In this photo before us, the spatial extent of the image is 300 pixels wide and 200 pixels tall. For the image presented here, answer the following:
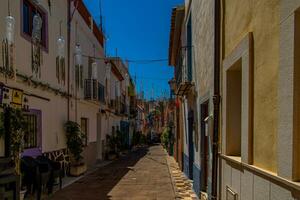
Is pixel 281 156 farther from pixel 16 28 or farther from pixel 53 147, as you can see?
pixel 53 147

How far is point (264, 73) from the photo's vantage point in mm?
4426

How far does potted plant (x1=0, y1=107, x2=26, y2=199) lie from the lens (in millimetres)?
10242

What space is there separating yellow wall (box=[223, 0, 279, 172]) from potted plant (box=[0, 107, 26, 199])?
675 centimetres

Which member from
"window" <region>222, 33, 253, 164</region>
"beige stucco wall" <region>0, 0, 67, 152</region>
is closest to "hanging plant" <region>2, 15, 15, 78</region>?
"beige stucco wall" <region>0, 0, 67, 152</region>

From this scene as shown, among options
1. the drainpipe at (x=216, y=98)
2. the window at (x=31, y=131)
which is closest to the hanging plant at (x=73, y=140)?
the window at (x=31, y=131)

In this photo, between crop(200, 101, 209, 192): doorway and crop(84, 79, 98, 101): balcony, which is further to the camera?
crop(84, 79, 98, 101): balcony

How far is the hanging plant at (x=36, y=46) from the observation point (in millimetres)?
12977

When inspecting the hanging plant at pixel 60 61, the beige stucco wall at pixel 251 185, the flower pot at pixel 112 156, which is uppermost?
the hanging plant at pixel 60 61

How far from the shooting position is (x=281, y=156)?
12.2 ft

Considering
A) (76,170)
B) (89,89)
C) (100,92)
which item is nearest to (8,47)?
(76,170)

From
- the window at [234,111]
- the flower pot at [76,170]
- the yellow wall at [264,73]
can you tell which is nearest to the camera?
the yellow wall at [264,73]

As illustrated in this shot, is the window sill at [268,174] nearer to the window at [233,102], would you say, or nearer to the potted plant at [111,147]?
the window at [233,102]

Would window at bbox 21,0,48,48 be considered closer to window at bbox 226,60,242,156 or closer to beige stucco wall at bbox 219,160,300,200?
window at bbox 226,60,242,156

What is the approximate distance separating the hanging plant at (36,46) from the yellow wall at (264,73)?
8.92 metres
